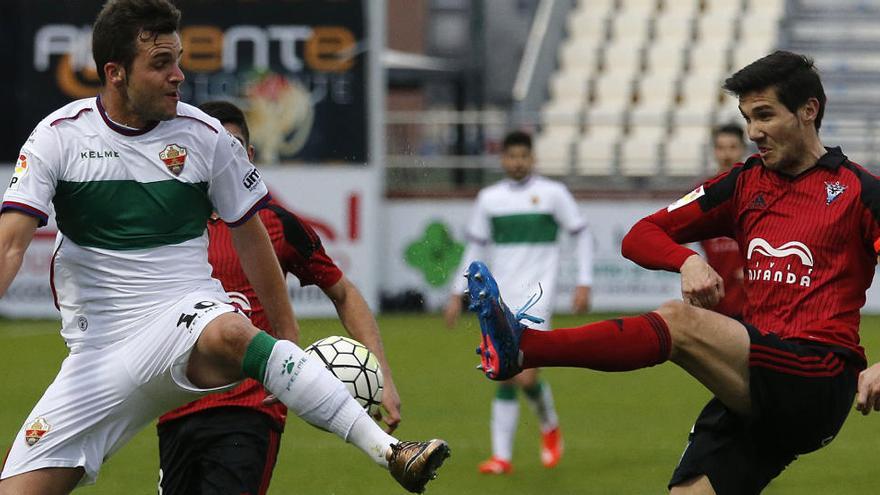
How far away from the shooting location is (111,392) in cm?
481

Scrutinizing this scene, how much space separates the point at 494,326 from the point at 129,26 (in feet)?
5.03

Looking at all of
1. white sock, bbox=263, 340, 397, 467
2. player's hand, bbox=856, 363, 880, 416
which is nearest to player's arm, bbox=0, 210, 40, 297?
white sock, bbox=263, 340, 397, 467

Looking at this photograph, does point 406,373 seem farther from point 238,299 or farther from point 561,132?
point 561,132

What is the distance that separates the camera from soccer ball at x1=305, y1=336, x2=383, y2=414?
5066 millimetres

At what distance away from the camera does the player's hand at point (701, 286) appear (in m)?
4.88

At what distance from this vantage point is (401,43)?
38656 millimetres

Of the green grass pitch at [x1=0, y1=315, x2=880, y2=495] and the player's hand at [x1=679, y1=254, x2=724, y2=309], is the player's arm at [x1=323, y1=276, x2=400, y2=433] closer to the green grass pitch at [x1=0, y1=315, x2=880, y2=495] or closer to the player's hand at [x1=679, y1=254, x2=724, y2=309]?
the green grass pitch at [x1=0, y1=315, x2=880, y2=495]

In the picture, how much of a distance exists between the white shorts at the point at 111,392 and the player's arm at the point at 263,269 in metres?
0.32

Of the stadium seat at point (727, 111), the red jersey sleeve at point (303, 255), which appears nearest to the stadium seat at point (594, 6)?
the stadium seat at point (727, 111)

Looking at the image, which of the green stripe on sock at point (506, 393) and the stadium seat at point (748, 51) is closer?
the green stripe on sock at point (506, 393)

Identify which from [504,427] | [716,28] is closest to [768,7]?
[716,28]

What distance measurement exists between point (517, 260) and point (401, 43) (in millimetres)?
28770

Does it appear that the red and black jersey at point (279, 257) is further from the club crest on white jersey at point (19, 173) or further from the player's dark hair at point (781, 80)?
the player's dark hair at point (781, 80)

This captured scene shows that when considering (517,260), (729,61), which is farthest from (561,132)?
(517,260)
